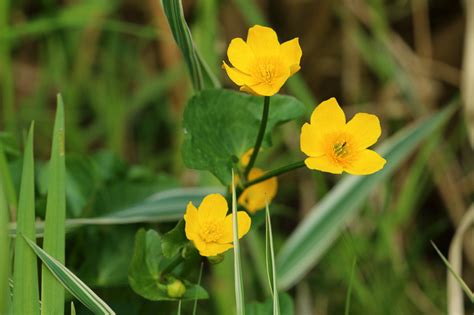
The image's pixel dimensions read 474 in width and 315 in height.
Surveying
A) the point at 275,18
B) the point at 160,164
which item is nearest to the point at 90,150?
the point at 160,164

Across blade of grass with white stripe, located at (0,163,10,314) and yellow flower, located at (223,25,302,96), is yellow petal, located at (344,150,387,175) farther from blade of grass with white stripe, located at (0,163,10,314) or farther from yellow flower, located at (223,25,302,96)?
blade of grass with white stripe, located at (0,163,10,314)

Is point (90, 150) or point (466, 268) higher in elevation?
point (90, 150)

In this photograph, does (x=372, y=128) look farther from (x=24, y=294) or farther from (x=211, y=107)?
(x=24, y=294)

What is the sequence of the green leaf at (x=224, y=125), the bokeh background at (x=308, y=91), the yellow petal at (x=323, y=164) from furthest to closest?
the bokeh background at (x=308, y=91) → the green leaf at (x=224, y=125) → the yellow petal at (x=323, y=164)

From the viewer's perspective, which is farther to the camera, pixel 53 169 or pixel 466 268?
pixel 466 268

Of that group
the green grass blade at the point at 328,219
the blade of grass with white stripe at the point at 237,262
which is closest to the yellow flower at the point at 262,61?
the blade of grass with white stripe at the point at 237,262

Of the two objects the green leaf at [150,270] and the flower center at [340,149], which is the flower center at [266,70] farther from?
the green leaf at [150,270]

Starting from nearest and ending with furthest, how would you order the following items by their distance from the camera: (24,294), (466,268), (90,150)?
(24,294) → (466,268) → (90,150)
